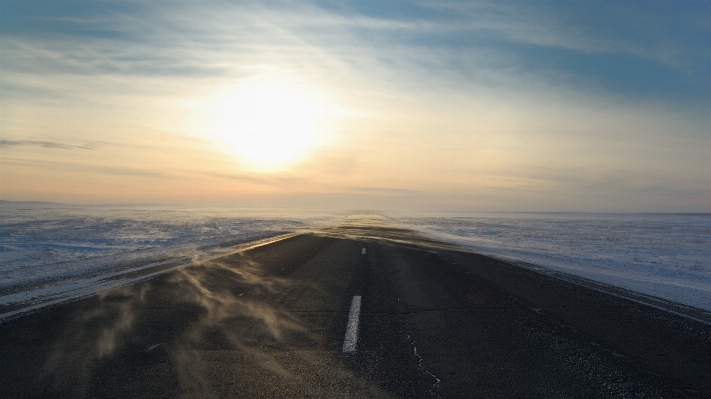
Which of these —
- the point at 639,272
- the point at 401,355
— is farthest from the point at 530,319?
the point at 639,272

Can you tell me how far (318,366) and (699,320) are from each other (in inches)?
246

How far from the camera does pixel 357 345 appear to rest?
4840 mm

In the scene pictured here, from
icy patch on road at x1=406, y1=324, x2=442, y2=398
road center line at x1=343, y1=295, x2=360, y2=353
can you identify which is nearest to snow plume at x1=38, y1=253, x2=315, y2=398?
road center line at x1=343, y1=295, x2=360, y2=353

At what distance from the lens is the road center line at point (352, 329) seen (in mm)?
4758

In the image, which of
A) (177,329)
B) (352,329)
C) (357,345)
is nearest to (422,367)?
(357,345)

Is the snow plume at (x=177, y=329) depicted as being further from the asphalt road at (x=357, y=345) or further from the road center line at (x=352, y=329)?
the road center line at (x=352, y=329)

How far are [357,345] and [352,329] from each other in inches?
26.6

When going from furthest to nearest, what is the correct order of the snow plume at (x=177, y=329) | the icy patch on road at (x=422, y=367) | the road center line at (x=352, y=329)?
the road center line at (x=352, y=329)
the snow plume at (x=177, y=329)
the icy patch on road at (x=422, y=367)

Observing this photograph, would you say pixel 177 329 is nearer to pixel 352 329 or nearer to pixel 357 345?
pixel 352 329

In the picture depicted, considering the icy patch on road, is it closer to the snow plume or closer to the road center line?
the road center line

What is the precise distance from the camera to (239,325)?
571cm

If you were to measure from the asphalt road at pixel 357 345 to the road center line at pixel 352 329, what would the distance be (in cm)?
10

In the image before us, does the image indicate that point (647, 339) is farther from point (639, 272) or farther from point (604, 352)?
point (639, 272)

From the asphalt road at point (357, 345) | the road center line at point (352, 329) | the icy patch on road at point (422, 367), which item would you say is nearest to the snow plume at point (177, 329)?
the asphalt road at point (357, 345)
